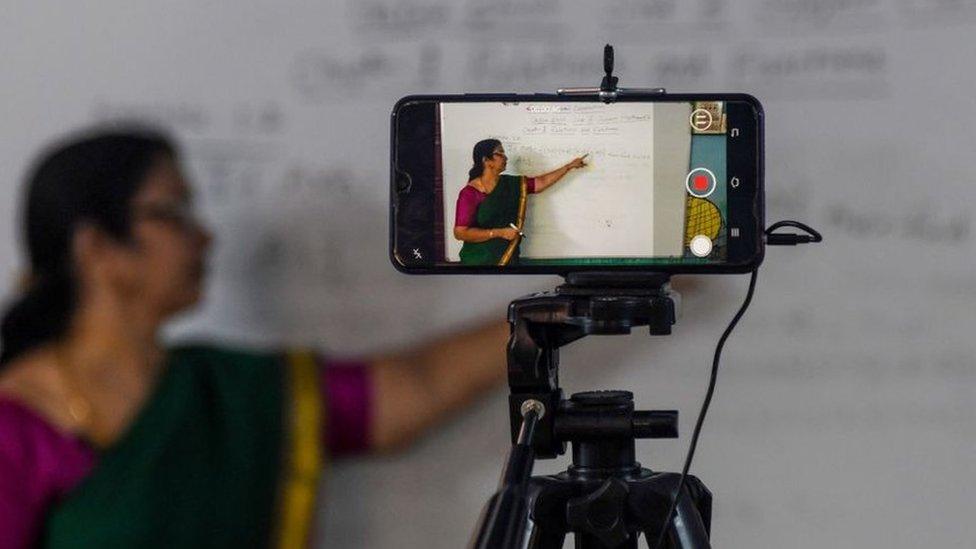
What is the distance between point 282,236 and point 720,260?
0.53 m

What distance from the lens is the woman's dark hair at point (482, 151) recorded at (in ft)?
3.06

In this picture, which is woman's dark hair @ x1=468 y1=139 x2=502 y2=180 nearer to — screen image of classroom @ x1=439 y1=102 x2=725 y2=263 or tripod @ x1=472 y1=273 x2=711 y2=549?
screen image of classroom @ x1=439 y1=102 x2=725 y2=263

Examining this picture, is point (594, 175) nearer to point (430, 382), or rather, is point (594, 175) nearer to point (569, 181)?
point (569, 181)

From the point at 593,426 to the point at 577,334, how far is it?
0.22ft

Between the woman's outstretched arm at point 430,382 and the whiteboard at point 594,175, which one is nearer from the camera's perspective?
the whiteboard at point 594,175

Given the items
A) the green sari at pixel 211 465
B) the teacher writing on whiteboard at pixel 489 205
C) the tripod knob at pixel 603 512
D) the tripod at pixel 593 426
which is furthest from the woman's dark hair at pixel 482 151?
the green sari at pixel 211 465

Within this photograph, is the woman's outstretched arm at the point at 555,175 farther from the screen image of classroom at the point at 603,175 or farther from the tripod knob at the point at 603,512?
the tripod knob at the point at 603,512

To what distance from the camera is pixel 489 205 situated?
94 centimetres

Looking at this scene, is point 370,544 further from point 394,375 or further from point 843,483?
point 843,483

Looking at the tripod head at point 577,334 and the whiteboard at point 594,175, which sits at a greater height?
the whiteboard at point 594,175

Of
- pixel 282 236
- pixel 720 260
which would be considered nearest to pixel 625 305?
pixel 720 260

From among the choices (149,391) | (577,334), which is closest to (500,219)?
(577,334)

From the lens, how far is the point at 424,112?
3.05 ft

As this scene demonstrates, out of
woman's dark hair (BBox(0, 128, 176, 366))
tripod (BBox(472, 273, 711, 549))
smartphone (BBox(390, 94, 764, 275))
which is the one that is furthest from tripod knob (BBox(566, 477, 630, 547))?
woman's dark hair (BBox(0, 128, 176, 366))
